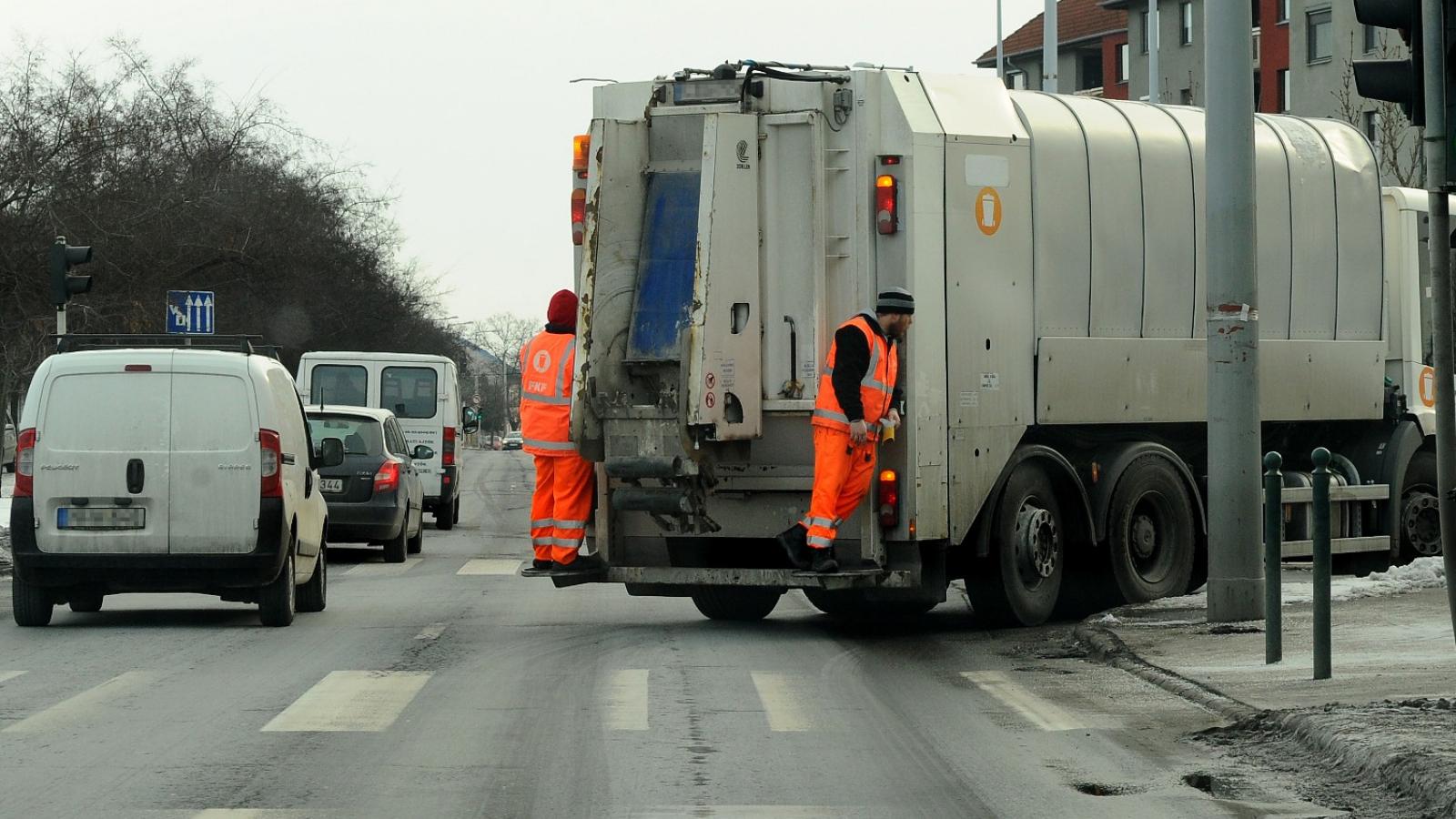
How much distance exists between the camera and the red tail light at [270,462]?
13758 mm

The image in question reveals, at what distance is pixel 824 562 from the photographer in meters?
12.1

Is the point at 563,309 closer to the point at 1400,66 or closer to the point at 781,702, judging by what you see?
the point at 781,702

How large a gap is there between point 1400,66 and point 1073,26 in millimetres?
81552

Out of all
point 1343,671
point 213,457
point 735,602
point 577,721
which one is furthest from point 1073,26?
point 577,721

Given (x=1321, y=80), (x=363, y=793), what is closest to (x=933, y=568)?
(x=363, y=793)

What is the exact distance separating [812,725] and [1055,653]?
3.19m

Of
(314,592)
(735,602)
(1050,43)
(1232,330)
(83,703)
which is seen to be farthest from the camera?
(1050,43)

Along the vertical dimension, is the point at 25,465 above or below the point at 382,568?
above

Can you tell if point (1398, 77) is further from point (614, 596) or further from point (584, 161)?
point (614, 596)

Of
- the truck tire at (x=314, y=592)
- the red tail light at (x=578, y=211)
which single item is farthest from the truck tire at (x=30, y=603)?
the red tail light at (x=578, y=211)

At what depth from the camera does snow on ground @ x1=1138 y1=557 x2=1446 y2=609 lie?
45.2ft

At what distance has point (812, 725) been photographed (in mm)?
9109

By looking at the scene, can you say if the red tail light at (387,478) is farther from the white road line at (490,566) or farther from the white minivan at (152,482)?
the white minivan at (152,482)

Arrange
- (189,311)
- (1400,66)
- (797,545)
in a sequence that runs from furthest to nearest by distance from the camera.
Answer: (189,311) → (797,545) → (1400,66)
